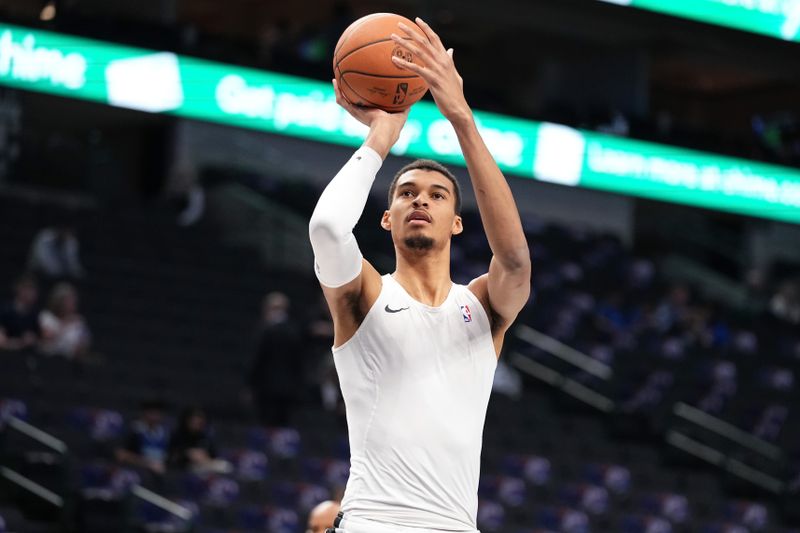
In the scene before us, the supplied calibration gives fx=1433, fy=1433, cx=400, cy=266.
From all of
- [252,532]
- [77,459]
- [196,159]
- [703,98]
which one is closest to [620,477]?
[252,532]

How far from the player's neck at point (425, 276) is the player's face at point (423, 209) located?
47 millimetres

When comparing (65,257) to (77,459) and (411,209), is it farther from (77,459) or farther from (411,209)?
(411,209)

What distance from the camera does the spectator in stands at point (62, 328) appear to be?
11906 mm

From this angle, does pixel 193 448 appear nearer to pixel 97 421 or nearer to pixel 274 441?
pixel 97 421

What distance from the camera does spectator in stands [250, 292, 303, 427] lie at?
12.3 meters

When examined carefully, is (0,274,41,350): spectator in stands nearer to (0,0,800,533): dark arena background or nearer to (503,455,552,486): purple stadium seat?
(0,0,800,533): dark arena background

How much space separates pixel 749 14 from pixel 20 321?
770cm

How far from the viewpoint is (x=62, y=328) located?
1213 cm

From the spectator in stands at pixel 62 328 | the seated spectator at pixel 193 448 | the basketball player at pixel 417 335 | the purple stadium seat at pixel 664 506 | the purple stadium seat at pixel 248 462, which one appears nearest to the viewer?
the basketball player at pixel 417 335

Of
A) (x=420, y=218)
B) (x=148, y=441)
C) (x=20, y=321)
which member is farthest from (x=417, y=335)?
(x=20, y=321)

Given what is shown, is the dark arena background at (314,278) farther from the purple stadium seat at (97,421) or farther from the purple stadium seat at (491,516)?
the purple stadium seat at (491,516)

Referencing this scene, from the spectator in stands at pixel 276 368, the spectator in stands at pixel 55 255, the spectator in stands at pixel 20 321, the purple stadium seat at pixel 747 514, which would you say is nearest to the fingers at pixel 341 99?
the spectator in stands at pixel 20 321

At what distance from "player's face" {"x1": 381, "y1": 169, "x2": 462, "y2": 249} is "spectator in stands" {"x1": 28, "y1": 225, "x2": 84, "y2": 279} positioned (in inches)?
427

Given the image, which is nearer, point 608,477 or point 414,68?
point 414,68
